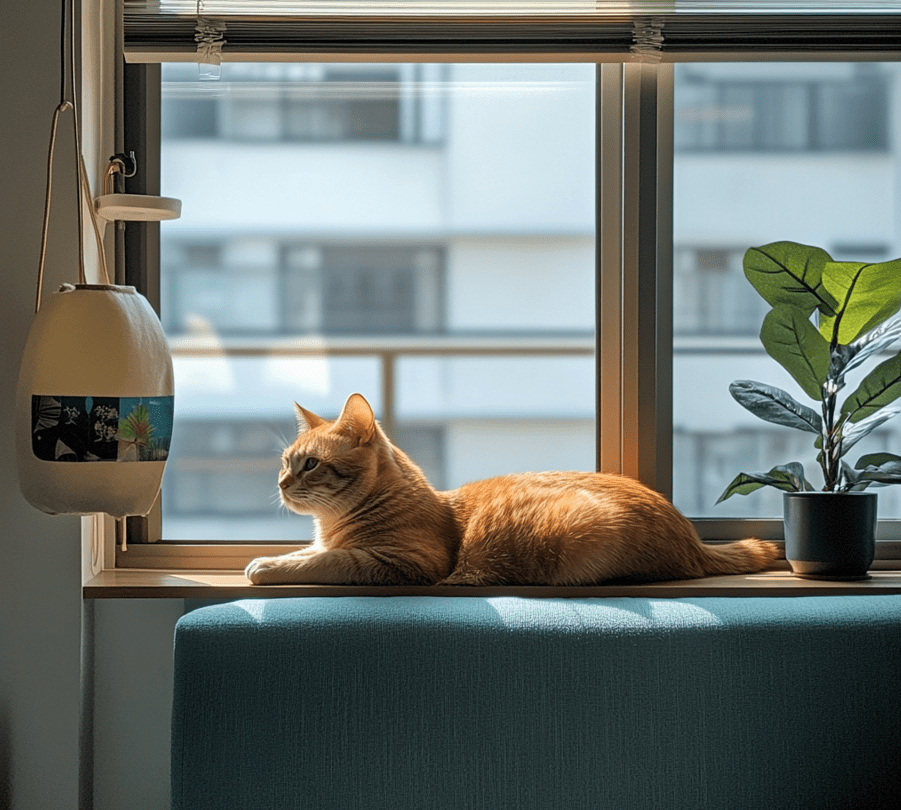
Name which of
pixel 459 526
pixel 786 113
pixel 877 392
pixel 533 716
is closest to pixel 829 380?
pixel 877 392

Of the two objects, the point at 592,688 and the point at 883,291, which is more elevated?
the point at 883,291

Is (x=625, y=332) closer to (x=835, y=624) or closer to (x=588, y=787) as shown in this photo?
(x=835, y=624)

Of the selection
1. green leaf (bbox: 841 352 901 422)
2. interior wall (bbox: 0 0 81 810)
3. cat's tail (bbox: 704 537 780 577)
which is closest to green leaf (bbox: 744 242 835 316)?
green leaf (bbox: 841 352 901 422)

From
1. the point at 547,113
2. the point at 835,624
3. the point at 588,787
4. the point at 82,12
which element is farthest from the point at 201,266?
the point at 835,624

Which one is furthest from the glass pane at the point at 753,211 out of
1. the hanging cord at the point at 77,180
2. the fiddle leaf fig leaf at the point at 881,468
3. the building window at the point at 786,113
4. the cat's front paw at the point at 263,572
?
the hanging cord at the point at 77,180

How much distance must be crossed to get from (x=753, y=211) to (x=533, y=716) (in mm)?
1116

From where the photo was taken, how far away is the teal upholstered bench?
1257mm

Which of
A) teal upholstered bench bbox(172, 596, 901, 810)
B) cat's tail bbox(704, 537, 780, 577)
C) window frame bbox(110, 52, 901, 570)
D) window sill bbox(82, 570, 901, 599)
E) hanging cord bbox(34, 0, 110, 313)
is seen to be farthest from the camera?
window frame bbox(110, 52, 901, 570)

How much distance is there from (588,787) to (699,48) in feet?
4.28

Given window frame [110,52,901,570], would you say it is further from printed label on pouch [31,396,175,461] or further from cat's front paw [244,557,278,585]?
printed label on pouch [31,396,175,461]

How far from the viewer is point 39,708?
5.18 ft

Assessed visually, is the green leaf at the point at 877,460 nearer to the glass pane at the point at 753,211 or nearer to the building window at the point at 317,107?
the glass pane at the point at 753,211

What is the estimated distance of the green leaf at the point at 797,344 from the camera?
5.22 feet

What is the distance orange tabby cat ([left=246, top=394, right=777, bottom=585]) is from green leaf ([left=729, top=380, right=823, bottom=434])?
237 mm
